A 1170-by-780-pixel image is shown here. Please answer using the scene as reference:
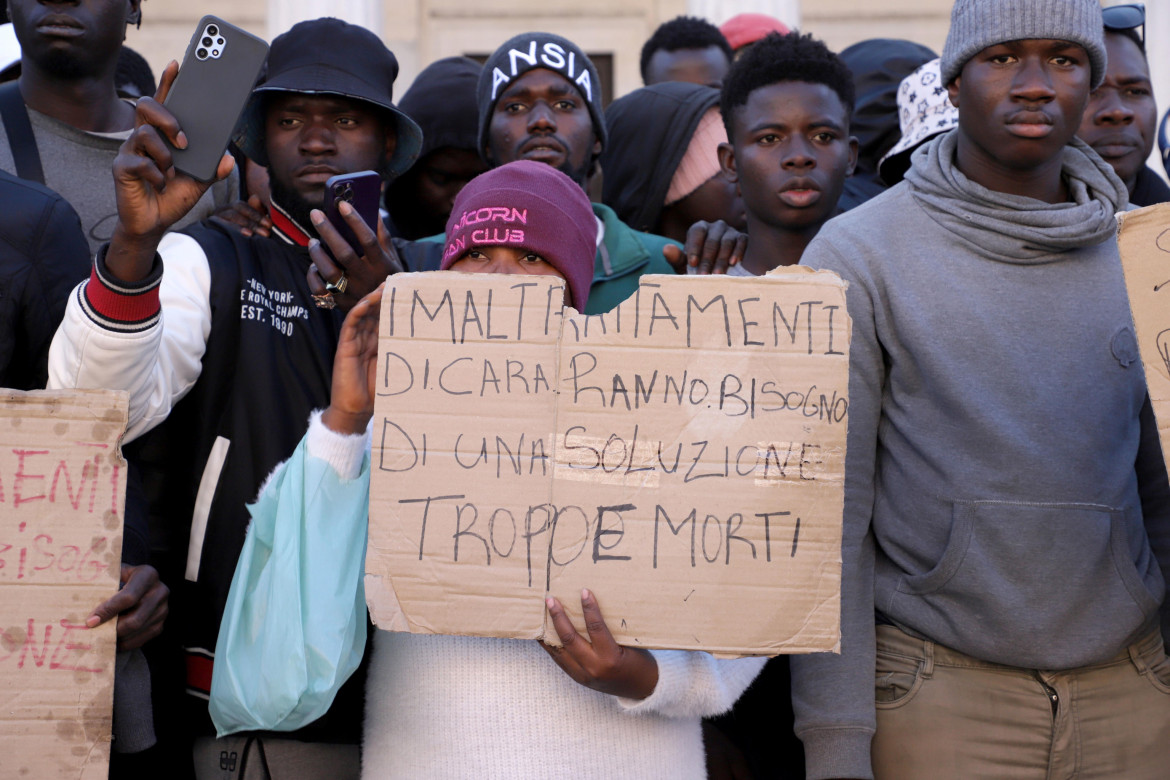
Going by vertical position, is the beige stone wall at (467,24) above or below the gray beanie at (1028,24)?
above

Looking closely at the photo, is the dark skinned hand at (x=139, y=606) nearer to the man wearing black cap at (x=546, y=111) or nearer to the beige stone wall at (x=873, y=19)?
the man wearing black cap at (x=546, y=111)

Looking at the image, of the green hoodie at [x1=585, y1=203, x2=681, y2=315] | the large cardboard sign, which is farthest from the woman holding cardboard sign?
the green hoodie at [x1=585, y1=203, x2=681, y2=315]

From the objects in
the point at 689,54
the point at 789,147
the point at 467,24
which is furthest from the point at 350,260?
the point at 467,24

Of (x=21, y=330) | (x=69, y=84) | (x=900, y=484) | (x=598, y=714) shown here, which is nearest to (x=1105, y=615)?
(x=900, y=484)

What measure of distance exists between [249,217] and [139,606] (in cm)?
111

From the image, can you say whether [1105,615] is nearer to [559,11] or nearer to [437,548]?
[437,548]

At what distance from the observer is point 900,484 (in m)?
2.62

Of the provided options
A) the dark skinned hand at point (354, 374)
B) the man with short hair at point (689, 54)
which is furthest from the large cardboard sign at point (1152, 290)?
the man with short hair at point (689, 54)

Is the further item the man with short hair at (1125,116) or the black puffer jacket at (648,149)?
the black puffer jacket at (648,149)

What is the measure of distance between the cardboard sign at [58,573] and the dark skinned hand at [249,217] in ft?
3.00

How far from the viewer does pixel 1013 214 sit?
265cm

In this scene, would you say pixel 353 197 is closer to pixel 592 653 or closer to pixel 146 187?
pixel 146 187

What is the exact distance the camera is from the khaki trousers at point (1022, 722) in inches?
99.5

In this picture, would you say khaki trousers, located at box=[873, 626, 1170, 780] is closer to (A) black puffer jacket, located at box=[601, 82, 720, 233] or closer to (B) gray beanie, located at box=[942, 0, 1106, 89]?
(B) gray beanie, located at box=[942, 0, 1106, 89]
